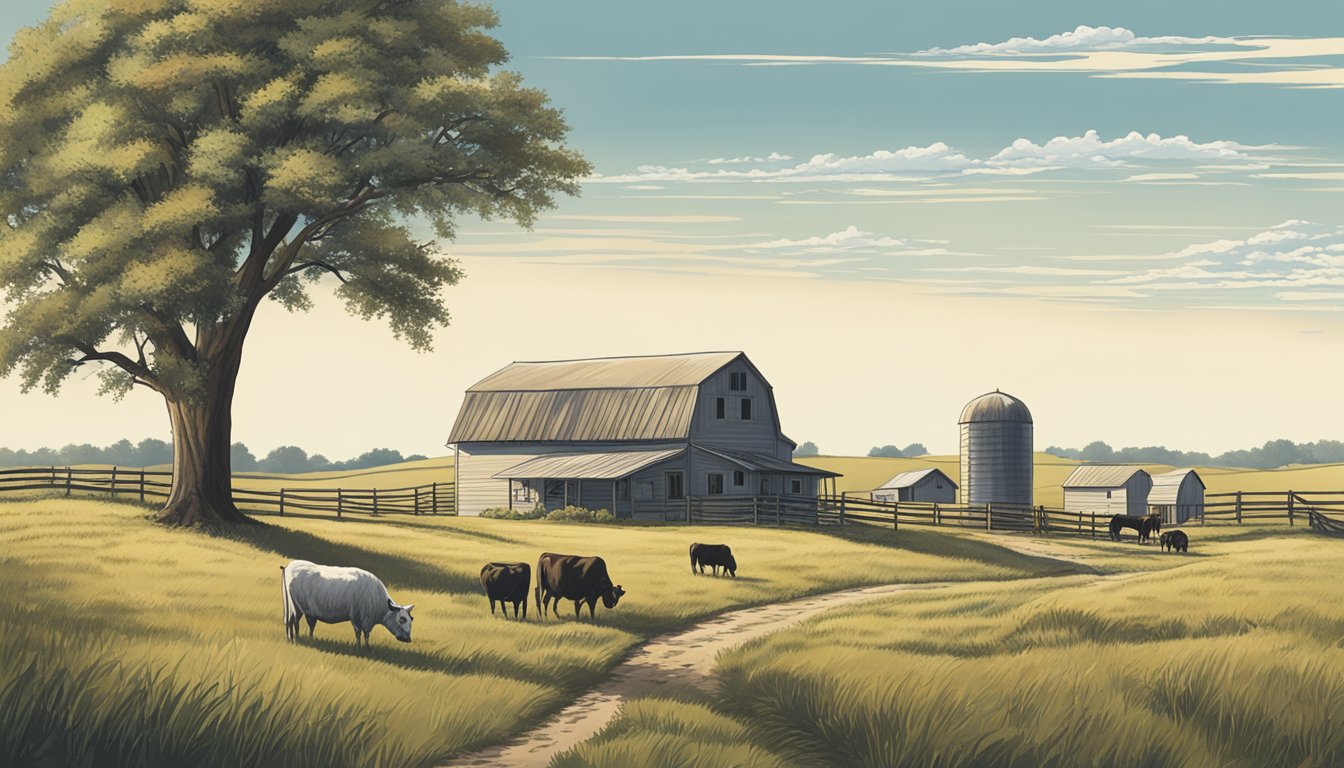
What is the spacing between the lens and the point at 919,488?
97.5 meters

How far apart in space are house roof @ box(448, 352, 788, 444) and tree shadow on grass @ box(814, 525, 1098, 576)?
12649 mm

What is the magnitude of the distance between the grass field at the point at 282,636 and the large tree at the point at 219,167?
17.6 feet

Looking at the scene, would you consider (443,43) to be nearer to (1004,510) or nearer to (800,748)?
(800,748)

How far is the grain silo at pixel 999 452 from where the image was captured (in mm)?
68000

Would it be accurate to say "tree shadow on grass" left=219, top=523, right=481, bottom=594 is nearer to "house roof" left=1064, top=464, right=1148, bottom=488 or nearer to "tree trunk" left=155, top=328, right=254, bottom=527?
"tree trunk" left=155, top=328, right=254, bottom=527

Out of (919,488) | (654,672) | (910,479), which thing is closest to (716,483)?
(910,479)

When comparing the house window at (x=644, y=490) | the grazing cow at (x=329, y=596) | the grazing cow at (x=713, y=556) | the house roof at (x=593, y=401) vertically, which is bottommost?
the grazing cow at (x=713, y=556)

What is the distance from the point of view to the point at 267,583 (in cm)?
2741

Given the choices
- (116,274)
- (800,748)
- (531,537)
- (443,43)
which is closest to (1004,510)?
(531,537)

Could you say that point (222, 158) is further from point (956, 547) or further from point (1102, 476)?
point (1102, 476)

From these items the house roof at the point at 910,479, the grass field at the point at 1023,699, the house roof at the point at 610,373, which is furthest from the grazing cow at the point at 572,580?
Result: the house roof at the point at 910,479

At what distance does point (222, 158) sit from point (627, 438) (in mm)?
33277

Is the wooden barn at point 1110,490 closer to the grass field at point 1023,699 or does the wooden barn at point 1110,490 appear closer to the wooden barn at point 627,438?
the wooden barn at point 627,438

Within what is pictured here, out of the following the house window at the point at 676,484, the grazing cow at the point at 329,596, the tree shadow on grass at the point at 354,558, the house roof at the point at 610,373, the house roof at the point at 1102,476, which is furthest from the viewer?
the house roof at the point at 1102,476
